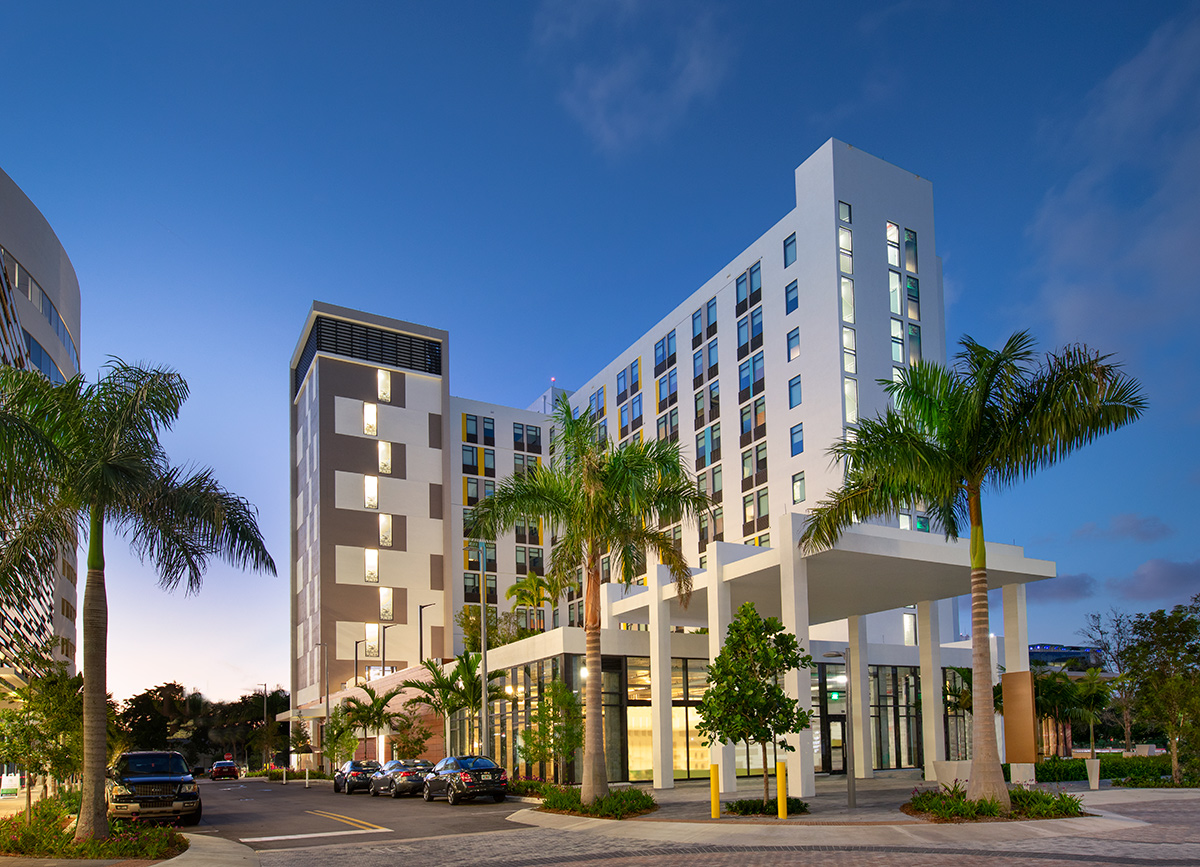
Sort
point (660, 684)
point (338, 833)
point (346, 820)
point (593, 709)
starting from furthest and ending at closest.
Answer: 1. point (660, 684)
2. point (346, 820)
3. point (593, 709)
4. point (338, 833)

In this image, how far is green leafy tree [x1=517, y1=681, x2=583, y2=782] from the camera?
3145cm

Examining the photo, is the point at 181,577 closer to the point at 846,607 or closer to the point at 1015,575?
the point at 1015,575

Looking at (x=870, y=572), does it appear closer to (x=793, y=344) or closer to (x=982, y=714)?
(x=982, y=714)

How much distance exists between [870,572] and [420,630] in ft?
179

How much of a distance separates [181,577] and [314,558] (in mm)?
64562

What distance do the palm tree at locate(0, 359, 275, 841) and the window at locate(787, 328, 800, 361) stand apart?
40671 mm

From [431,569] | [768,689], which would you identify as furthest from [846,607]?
[431,569]

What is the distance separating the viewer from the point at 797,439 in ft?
183

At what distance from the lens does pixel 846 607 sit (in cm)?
3938

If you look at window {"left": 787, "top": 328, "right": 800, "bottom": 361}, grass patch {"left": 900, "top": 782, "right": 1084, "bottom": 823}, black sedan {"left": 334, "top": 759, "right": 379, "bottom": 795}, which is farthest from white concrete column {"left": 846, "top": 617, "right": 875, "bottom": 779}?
black sedan {"left": 334, "top": 759, "right": 379, "bottom": 795}

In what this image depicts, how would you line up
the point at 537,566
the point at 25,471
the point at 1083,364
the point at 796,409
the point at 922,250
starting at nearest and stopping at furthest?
the point at 25,471 < the point at 1083,364 < the point at 796,409 < the point at 922,250 < the point at 537,566

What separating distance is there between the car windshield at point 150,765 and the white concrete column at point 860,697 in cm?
2480

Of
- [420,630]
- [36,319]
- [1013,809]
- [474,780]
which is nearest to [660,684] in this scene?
[474,780]

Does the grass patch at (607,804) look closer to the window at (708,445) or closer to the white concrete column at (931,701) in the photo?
the white concrete column at (931,701)
